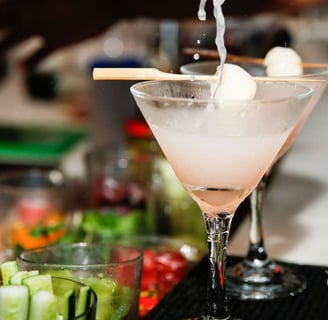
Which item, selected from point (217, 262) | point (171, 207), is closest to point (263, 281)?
point (217, 262)

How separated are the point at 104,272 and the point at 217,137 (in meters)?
0.24

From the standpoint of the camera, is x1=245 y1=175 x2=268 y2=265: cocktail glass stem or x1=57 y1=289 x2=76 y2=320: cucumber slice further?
x1=245 y1=175 x2=268 y2=265: cocktail glass stem


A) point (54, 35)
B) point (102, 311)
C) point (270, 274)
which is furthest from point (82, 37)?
point (102, 311)

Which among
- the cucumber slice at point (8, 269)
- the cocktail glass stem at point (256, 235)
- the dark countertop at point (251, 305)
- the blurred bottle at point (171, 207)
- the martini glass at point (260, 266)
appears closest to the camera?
the cucumber slice at point (8, 269)

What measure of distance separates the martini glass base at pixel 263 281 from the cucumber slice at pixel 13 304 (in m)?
0.45

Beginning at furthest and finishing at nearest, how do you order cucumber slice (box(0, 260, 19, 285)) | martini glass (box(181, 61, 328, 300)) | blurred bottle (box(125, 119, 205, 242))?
blurred bottle (box(125, 119, 205, 242)) < martini glass (box(181, 61, 328, 300)) < cucumber slice (box(0, 260, 19, 285))

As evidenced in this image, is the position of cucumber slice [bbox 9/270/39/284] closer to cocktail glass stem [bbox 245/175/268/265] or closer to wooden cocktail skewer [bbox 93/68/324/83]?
wooden cocktail skewer [bbox 93/68/324/83]

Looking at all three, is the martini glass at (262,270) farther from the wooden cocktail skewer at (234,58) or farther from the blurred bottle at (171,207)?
the blurred bottle at (171,207)

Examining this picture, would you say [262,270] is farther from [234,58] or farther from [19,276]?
[19,276]

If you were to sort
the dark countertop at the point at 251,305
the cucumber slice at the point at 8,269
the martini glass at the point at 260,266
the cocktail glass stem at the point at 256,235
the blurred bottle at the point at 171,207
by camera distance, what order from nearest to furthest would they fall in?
the cucumber slice at the point at 8,269 → the dark countertop at the point at 251,305 → the martini glass at the point at 260,266 → the cocktail glass stem at the point at 256,235 → the blurred bottle at the point at 171,207

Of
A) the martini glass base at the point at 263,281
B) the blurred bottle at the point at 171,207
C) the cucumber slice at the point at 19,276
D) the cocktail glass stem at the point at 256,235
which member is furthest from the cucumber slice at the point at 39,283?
the blurred bottle at the point at 171,207

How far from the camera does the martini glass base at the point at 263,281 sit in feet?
4.51

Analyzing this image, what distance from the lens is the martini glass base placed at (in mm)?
1374

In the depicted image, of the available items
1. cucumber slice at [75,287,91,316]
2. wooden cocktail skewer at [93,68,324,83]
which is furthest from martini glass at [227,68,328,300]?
cucumber slice at [75,287,91,316]
